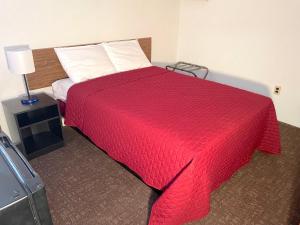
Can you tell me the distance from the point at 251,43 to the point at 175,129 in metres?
1.97

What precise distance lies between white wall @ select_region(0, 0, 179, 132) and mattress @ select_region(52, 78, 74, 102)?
12.0 inches

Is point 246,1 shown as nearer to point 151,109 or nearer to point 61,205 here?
point 151,109

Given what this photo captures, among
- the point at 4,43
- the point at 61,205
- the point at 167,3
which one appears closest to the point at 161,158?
the point at 61,205

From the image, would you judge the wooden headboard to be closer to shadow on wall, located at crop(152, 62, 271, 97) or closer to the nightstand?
the nightstand

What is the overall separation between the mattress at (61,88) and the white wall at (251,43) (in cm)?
199

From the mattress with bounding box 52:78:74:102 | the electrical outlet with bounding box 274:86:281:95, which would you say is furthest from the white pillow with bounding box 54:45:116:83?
the electrical outlet with bounding box 274:86:281:95

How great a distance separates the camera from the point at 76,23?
2.46m

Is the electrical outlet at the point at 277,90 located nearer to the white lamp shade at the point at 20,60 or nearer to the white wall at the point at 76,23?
the white wall at the point at 76,23

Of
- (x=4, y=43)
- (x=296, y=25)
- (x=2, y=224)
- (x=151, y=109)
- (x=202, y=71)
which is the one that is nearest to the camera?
(x=2, y=224)

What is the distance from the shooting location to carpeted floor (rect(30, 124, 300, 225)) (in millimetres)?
1575

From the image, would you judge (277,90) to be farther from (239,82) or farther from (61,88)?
(61,88)

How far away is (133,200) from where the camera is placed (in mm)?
1707

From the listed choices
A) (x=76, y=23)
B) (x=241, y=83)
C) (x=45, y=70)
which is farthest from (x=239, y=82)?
(x=45, y=70)

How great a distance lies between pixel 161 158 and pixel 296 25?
215 cm
